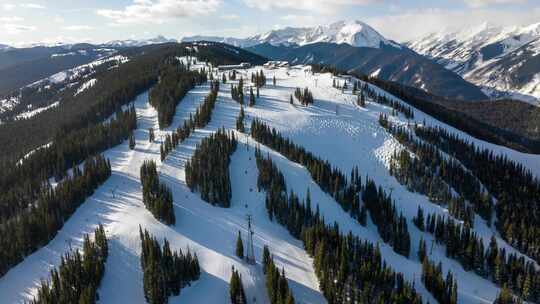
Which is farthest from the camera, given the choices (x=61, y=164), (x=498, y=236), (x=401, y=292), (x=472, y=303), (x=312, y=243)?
(x=61, y=164)

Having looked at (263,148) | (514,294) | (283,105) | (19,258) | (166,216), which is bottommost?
(514,294)

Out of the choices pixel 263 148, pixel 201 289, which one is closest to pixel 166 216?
pixel 201 289

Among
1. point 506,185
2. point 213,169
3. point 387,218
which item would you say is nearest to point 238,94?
point 213,169

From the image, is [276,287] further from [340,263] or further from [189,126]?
[189,126]

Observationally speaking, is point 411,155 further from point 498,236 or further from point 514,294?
point 514,294

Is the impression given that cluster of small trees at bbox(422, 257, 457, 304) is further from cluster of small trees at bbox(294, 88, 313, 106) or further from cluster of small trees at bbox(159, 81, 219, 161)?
cluster of small trees at bbox(294, 88, 313, 106)
